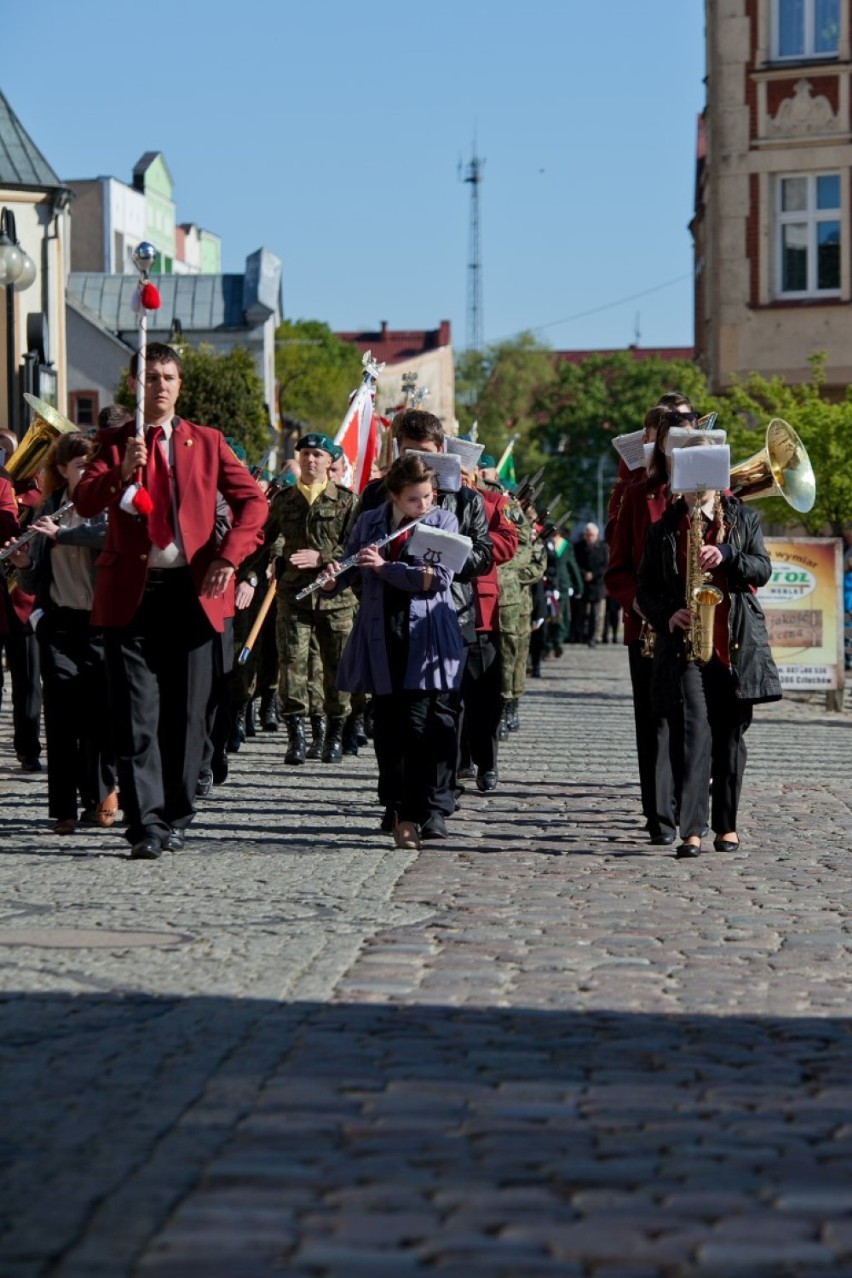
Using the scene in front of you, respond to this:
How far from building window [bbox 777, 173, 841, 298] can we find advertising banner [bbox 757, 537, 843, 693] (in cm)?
1750

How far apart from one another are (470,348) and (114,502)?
10943cm

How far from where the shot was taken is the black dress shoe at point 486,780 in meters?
13.3

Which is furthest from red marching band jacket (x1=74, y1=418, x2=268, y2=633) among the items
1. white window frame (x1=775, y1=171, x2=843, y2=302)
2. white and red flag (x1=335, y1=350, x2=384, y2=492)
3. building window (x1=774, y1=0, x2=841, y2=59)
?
building window (x1=774, y1=0, x2=841, y2=59)

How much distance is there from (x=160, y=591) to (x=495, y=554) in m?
2.97

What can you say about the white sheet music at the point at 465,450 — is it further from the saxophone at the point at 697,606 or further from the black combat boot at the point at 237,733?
the black combat boot at the point at 237,733

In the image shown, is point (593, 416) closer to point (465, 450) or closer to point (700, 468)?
point (465, 450)

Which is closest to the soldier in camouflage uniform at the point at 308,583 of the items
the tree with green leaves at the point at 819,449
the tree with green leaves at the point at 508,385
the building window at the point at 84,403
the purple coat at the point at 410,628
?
the purple coat at the point at 410,628

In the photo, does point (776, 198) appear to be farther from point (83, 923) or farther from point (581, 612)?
point (83, 923)

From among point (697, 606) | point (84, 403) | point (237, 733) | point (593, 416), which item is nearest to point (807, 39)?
point (237, 733)

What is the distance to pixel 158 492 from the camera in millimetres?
9672

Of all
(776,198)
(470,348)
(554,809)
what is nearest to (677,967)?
(554,809)

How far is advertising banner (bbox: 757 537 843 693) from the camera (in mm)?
21656

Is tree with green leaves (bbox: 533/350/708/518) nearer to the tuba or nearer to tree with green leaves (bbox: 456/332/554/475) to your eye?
tree with green leaves (bbox: 456/332/554/475)

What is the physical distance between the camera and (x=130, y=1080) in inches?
212
